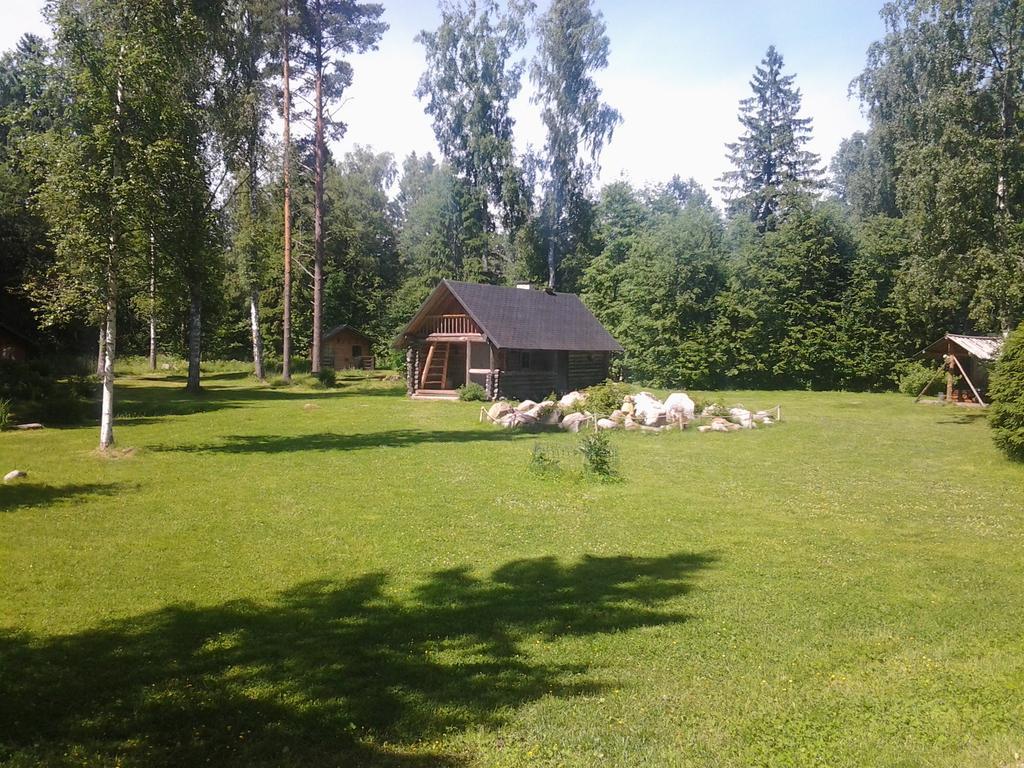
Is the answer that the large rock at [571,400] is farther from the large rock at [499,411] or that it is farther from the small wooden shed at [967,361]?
the small wooden shed at [967,361]

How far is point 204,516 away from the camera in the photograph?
11.0 m

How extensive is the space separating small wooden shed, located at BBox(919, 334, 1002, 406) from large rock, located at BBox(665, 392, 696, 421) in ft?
47.9

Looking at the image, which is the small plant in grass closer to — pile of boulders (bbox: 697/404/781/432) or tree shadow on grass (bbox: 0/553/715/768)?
tree shadow on grass (bbox: 0/553/715/768)

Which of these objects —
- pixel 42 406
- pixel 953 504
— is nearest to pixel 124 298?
pixel 42 406

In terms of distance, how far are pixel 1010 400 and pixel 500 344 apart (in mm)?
19409

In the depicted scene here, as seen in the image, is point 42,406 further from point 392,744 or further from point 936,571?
point 936,571

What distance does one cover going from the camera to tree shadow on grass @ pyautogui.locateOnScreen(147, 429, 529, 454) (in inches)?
687

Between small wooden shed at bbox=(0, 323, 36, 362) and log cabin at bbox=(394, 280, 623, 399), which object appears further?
log cabin at bbox=(394, 280, 623, 399)

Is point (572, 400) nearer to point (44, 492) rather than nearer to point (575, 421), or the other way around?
point (575, 421)

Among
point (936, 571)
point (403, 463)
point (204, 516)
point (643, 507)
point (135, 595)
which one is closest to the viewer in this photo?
point (135, 595)

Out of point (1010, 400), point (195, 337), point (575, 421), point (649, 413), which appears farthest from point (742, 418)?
point (195, 337)

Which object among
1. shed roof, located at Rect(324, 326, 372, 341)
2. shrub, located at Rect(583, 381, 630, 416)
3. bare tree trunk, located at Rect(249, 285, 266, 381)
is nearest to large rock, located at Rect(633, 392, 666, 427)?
shrub, located at Rect(583, 381, 630, 416)

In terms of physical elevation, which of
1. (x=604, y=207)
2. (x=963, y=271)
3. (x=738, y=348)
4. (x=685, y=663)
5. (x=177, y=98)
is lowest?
(x=685, y=663)

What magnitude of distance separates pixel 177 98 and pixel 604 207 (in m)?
41.2
